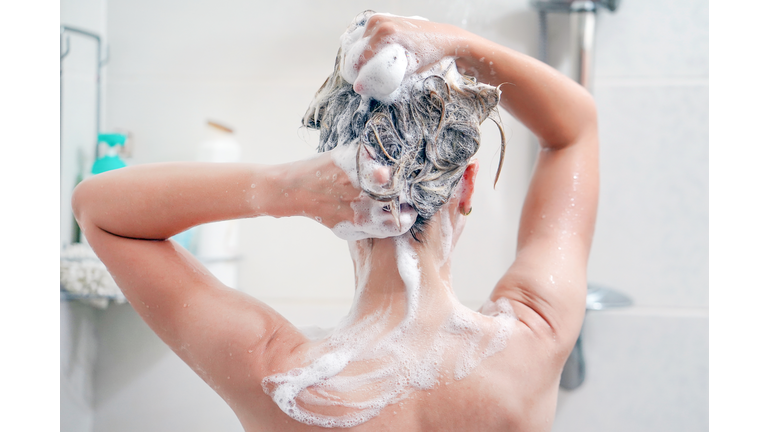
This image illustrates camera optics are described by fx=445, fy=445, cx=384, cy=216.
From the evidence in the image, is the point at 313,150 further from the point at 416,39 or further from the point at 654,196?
the point at 654,196

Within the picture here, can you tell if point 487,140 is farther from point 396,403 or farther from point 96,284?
point 96,284

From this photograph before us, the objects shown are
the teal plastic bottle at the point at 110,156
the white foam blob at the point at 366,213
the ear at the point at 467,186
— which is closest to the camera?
the white foam blob at the point at 366,213

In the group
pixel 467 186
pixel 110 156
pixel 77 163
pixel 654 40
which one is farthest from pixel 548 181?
pixel 77 163

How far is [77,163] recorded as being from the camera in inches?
45.9

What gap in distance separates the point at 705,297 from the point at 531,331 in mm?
872

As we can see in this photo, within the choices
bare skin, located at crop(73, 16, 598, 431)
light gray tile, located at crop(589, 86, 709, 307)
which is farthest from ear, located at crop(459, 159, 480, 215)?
light gray tile, located at crop(589, 86, 709, 307)

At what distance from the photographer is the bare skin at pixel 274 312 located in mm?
583

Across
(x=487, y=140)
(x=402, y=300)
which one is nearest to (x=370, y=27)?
(x=402, y=300)

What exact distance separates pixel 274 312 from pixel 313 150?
638 millimetres

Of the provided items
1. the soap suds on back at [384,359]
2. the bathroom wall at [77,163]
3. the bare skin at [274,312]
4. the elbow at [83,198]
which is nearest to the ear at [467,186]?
the bare skin at [274,312]

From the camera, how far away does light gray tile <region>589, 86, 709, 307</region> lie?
1193mm

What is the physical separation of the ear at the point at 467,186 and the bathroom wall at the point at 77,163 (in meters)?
1.03

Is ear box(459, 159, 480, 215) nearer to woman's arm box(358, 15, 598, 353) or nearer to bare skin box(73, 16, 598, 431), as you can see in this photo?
bare skin box(73, 16, 598, 431)

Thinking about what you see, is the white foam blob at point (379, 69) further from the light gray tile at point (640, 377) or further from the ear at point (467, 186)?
the light gray tile at point (640, 377)
